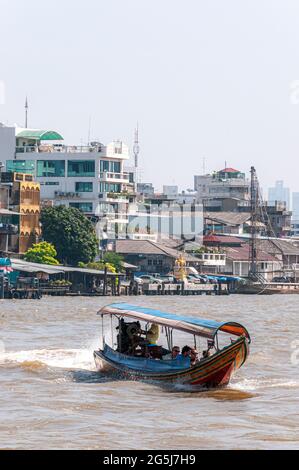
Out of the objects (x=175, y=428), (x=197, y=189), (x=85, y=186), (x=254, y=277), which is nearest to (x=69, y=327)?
(x=175, y=428)

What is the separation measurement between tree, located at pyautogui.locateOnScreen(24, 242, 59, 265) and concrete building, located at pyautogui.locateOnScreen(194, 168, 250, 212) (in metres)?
52.6

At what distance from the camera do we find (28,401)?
30109mm

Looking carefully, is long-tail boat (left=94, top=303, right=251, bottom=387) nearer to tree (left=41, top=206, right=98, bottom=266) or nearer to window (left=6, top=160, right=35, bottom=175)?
tree (left=41, top=206, right=98, bottom=266)

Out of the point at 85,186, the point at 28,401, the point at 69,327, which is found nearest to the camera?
the point at 28,401

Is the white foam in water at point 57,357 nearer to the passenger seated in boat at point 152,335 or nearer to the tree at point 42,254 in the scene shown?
the passenger seated in boat at point 152,335

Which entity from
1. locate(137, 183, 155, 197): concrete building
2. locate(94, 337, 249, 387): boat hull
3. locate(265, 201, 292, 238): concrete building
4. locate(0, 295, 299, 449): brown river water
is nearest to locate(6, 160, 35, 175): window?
locate(265, 201, 292, 238): concrete building

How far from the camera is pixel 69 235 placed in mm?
96438

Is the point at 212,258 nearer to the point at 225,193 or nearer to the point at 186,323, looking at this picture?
the point at 225,193

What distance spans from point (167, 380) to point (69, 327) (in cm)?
2171

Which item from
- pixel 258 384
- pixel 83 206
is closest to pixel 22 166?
pixel 83 206

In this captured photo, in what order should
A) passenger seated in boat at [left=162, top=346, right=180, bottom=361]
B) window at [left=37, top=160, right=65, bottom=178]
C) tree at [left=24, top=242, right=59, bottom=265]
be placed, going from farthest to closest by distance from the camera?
window at [left=37, top=160, right=65, bottom=178] < tree at [left=24, top=242, right=59, bottom=265] < passenger seated in boat at [left=162, top=346, right=180, bottom=361]

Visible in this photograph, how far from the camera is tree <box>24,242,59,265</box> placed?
92625mm

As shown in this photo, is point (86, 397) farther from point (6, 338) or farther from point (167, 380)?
point (6, 338)
